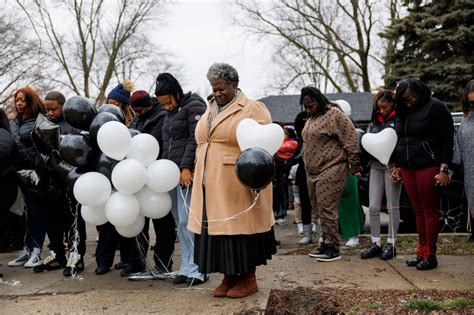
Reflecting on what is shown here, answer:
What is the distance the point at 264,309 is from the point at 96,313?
1.33 metres

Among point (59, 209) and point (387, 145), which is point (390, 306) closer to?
point (387, 145)

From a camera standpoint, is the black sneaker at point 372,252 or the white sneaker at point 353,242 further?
the white sneaker at point 353,242

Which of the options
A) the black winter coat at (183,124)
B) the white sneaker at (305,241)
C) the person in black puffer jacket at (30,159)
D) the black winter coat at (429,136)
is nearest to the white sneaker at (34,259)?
the person in black puffer jacket at (30,159)

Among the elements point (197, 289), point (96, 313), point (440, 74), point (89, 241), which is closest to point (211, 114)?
point (197, 289)

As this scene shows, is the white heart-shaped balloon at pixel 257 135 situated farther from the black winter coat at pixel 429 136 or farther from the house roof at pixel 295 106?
the house roof at pixel 295 106

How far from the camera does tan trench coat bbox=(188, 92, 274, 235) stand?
422 cm

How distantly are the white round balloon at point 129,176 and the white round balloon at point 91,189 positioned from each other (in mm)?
142

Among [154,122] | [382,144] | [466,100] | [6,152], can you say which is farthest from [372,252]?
[6,152]

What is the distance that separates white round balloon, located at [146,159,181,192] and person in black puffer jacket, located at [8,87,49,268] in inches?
57.6

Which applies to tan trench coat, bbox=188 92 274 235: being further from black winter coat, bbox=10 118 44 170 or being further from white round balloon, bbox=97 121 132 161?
black winter coat, bbox=10 118 44 170

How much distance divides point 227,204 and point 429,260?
2.29 meters

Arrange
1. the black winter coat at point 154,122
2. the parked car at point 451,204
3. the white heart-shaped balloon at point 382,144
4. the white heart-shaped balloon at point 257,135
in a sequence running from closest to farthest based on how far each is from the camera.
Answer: the white heart-shaped balloon at point 257,135
the black winter coat at point 154,122
the white heart-shaped balloon at point 382,144
the parked car at point 451,204

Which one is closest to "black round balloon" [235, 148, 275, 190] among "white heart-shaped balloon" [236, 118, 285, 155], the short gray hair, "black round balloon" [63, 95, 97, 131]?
"white heart-shaped balloon" [236, 118, 285, 155]

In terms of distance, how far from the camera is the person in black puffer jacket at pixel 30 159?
546 centimetres
